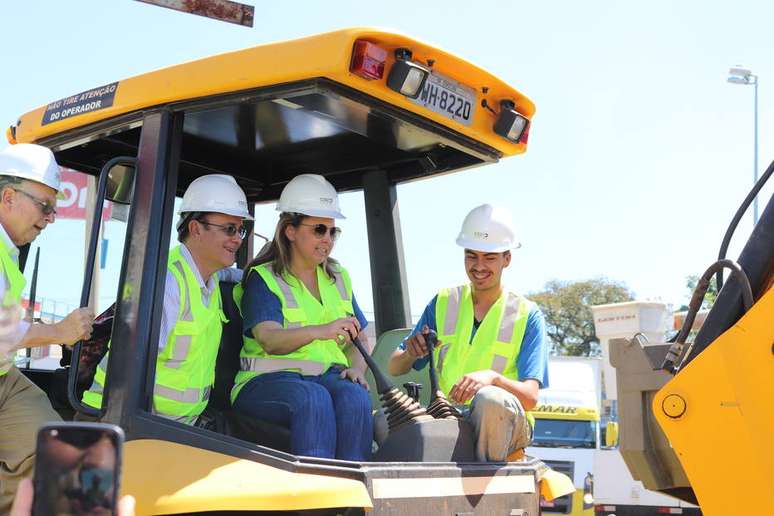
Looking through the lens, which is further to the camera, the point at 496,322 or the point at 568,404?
the point at 568,404

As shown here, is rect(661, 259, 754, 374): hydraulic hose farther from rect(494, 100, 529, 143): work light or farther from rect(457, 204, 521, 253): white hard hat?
rect(457, 204, 521, 253): white hard hat

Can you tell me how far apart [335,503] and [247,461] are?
0.33m

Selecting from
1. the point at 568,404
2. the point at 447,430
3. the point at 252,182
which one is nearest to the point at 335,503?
the point at 447,430

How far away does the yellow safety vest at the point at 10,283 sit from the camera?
3320 millimetres

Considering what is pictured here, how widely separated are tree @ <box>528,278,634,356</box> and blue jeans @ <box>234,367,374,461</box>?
42736mm

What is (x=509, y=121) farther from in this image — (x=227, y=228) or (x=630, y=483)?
(x=630, y=483)

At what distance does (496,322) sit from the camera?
4.50 metres

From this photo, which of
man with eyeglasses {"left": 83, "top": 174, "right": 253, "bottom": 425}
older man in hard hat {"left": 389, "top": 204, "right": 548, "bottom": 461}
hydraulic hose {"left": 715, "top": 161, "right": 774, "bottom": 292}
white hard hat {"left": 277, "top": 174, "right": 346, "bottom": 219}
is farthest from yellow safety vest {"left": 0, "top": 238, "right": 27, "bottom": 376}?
hydraulic hose {"left": 715, "top": 161, "right": 774, "bottom": 292}

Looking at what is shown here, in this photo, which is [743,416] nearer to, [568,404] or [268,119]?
[268,119]

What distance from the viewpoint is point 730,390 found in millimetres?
2910

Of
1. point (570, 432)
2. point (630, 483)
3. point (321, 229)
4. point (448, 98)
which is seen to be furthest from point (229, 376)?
point (570, 432)

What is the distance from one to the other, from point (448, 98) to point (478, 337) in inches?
51.1

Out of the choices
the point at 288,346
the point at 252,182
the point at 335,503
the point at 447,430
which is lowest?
the point at 335,503

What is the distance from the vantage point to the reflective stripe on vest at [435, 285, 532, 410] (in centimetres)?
445
